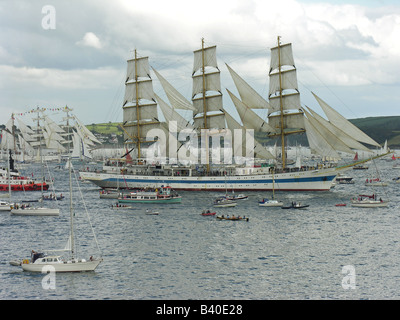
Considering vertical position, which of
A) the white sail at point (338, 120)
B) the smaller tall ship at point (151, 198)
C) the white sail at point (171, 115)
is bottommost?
the smaller tall ship at point (151, 198)

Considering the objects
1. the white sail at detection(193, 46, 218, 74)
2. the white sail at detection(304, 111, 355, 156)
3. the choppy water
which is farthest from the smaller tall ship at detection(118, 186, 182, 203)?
the white sail at detection(193, 46, 218, 74)

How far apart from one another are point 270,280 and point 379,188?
8448 centimetres

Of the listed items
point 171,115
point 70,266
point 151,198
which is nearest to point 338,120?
point 171,115

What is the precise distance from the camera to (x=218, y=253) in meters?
53.2

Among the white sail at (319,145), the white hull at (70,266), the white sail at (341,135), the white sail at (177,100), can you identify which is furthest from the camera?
the white sail at (177,100)

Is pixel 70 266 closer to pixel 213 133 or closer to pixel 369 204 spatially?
pixel 369 204

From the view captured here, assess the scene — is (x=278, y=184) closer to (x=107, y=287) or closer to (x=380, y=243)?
(x=380, y=243)

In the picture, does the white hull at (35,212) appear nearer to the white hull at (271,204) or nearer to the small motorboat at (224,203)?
the small motorboat at (224,203)

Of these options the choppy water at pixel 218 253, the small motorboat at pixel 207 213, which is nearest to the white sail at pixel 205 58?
the choppy water at pixel 218 253

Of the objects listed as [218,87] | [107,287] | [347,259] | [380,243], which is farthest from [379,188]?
[107,287]

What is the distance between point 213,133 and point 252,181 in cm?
1698

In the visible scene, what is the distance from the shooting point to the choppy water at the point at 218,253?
4175cm

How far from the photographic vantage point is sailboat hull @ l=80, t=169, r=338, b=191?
355 ft
